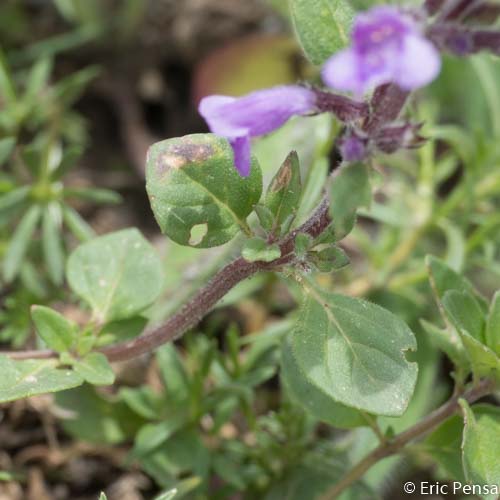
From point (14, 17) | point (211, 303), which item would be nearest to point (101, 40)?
point (14, 17)

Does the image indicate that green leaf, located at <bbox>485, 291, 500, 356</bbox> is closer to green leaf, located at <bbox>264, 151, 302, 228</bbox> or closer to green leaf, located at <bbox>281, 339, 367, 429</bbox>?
green leaf, located at <bbox>281, 339, 367, 429</bbox>

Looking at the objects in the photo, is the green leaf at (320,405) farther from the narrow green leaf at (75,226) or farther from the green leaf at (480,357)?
the narrow green leaf at (75,226)

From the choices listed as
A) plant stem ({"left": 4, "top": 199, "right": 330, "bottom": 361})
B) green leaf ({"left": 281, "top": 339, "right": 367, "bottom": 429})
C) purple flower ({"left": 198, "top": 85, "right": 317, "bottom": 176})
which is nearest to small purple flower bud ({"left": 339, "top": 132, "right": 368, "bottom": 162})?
purple flower ({"left": 198, "top": 85, "right": 317, "bottom": 176})

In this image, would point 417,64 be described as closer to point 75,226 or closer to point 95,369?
point 95,369

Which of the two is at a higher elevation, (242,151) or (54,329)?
(242,151)

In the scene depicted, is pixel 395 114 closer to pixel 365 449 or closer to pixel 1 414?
pixel 365 449

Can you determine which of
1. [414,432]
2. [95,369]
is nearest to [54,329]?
[95,369]
